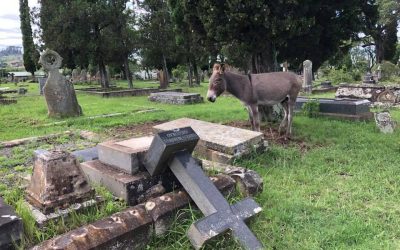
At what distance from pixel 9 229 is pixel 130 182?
1.10m

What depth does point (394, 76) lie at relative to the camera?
23.5 metres

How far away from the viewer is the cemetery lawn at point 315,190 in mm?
3363

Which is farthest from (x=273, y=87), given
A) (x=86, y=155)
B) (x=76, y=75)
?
(x=76, y=75)

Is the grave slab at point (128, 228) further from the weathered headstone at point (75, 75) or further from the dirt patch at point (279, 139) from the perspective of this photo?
the weathered headstone at point (75, 75)

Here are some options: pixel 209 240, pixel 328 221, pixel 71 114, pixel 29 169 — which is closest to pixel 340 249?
pixel 328 221

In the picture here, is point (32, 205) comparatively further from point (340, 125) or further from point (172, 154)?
point (340, 125)

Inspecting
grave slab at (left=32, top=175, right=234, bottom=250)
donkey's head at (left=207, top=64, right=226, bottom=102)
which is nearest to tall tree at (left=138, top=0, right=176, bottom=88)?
donkey's head at (left=207, top=64, right=226, bottom=102)

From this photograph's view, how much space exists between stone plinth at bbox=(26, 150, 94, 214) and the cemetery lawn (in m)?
0.18

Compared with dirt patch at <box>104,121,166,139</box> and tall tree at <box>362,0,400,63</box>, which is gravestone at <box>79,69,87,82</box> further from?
dirt patch at <box>104,121,166,139</box>

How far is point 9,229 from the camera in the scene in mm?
2760

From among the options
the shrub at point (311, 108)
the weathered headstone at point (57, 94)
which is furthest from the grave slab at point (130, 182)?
the weathered headstone at point (57, 94)

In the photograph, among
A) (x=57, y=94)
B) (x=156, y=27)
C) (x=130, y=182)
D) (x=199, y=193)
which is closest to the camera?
(x=199, y=193)

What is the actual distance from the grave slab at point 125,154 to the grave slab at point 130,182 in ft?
0.21

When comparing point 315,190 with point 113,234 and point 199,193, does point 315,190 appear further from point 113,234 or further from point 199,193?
point 113,234
